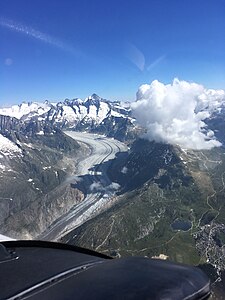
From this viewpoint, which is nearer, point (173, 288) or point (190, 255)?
point (173, 288)

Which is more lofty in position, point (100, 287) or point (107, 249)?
point (100, 287)

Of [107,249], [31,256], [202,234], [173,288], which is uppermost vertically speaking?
[173,288]

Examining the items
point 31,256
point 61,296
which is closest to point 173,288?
point 61,296

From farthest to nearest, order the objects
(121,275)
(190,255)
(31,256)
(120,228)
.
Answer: (120,228) → (190,255) → (31,256) → (121,275)

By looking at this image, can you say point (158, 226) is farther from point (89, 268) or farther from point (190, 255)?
point (89, 268)

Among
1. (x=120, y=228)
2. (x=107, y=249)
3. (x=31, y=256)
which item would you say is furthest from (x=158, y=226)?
(x=31, y=256)

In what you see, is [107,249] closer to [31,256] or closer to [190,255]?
[190,255]

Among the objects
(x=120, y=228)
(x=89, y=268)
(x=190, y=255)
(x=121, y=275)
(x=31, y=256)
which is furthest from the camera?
(x=120, y=228)

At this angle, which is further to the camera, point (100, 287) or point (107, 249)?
point (107, 249)

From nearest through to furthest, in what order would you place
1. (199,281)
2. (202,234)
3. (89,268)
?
(199,281), (89,268), (202,234)
